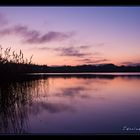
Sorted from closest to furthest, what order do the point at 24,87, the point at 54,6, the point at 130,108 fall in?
the point at 54,6
the point at 130,108
the point at 24,87

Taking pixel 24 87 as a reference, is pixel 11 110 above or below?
below

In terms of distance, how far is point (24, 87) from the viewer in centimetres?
257

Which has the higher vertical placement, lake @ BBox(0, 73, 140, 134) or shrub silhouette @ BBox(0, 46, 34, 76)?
shrub silhouette @ BBox(0, 46, 34, 76)

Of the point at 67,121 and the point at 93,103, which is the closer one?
the point at 67,121

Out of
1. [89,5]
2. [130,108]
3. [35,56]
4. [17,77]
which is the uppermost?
[89,5]

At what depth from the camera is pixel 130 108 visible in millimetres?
1712

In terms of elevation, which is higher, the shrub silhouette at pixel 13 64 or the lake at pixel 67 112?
the shrub silhouette at pixel 13 64

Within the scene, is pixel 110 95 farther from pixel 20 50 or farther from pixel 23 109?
pixel 20 50

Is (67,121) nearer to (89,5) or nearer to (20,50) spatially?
(20,50)

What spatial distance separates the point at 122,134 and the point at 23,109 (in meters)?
1.03
